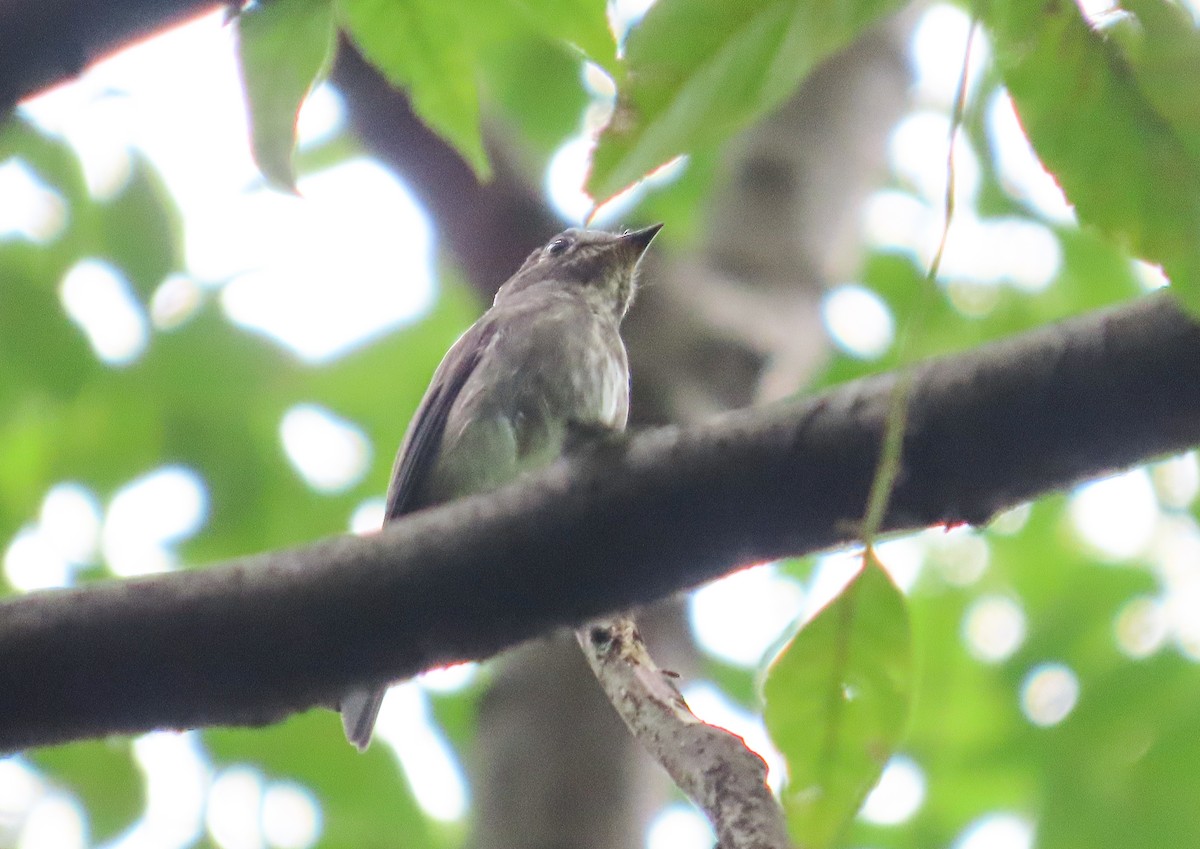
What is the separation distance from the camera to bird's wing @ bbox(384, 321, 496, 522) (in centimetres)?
451

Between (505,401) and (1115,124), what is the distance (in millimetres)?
3268

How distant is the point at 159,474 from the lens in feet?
17.2

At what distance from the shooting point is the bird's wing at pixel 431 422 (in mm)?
4508

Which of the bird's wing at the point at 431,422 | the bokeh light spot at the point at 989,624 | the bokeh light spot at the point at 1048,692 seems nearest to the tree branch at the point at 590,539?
the bird's wing at the point at 431,422

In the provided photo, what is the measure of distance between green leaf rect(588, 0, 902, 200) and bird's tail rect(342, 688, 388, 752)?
3.10 m

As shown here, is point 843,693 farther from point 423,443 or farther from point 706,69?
point 423,443

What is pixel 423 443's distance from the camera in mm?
4609

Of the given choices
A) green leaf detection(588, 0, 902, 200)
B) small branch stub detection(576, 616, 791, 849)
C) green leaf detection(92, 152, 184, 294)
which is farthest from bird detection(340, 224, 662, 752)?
green leaf detection(588, 0, 902, 200)

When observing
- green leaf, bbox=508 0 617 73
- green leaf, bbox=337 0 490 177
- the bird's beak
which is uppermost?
the bird's beak

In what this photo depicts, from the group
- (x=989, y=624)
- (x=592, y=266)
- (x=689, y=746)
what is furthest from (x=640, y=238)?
(x=689, y=746)

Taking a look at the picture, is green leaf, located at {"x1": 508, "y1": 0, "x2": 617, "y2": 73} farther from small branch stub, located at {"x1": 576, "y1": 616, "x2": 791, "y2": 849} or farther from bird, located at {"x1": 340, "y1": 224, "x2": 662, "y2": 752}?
bird, located at {"x1": 340, "y1": 224, "x2": 662, "y2": 752}

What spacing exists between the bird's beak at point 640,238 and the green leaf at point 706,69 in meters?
3.74

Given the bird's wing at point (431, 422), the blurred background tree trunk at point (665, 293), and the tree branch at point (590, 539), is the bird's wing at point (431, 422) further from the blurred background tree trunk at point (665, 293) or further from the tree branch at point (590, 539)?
the tree branch at point (590, 539)

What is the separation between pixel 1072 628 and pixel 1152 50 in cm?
438
